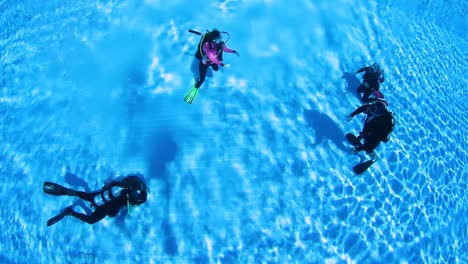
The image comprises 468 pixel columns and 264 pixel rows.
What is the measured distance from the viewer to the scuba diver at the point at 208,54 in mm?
7422

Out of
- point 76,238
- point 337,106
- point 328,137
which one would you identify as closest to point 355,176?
point 328,137

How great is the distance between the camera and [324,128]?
792cm

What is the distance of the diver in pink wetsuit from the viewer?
7.41 m

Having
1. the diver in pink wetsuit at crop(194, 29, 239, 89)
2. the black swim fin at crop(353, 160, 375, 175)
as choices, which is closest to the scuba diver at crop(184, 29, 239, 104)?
the diver in pink wetsuit at crop(194, 29, 239, 89)

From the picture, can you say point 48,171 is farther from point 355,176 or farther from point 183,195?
point 355,176

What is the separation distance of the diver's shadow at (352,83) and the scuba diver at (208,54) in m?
2.92

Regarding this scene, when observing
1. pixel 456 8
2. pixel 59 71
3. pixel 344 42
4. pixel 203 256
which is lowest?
pixel 203 256

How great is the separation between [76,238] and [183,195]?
2.37 m

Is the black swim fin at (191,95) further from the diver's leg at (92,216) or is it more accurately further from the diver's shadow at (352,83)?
the diver's shadow at (352,83)

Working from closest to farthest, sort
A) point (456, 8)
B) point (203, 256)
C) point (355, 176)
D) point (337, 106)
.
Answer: point (203, 256) → point (355, 176) → point (337, 106) → point (456, 8)

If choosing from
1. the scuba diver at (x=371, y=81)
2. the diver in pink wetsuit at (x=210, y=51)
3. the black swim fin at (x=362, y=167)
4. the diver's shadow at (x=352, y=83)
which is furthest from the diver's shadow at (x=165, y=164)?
the scuba diver at (x=371, y=81)

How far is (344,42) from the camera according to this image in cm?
911

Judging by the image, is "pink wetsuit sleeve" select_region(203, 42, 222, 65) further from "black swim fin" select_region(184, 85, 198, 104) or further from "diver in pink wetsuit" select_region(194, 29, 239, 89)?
"black swim fin" select_region(184, 85, 198, 104)

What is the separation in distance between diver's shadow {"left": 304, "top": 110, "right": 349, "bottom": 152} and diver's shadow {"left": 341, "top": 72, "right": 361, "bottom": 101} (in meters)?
1.03
